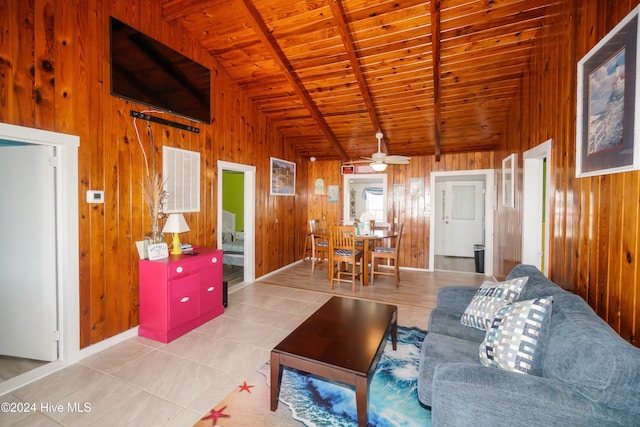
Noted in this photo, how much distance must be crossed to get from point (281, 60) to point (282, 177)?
2.42m

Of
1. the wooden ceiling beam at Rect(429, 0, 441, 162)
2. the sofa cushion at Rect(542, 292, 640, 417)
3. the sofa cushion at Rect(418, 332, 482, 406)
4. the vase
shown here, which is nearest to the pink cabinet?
the vase

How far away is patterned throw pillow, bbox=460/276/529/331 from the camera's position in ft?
6.04

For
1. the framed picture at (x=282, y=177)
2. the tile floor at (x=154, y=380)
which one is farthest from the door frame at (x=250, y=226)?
the tile floor at (x=154, y=380)

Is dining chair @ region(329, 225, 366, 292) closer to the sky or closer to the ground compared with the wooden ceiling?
closer to the ground

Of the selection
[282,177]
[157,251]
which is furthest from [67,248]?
[282,177]

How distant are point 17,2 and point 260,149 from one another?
10.1 feet

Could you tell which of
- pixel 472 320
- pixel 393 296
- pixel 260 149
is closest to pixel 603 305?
pixel 472 320

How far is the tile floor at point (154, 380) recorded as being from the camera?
172 cm

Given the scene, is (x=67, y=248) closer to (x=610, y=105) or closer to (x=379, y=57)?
(x=379, y=57)

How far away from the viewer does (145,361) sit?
2324mm

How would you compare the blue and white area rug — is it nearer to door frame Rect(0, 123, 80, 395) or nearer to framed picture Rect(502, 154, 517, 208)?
door frame Rect(0, 123, 80, 395)

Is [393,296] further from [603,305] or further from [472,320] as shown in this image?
[603,305]

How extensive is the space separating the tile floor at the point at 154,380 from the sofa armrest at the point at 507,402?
1496 mm

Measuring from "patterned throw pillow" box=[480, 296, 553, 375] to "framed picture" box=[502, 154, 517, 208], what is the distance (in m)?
2.72
